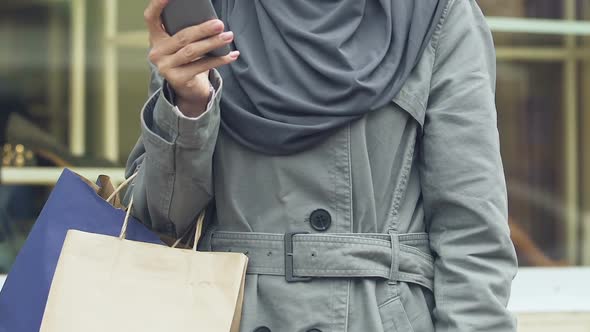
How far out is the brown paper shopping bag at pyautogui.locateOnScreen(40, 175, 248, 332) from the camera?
4.56 feet

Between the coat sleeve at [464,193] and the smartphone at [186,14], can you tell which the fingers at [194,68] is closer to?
the smartphone at [186,14]

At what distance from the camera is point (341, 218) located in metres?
1.49

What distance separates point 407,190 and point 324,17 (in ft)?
1.02

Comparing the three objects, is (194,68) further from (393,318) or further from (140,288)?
(393,318)

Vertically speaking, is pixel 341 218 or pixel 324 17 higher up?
pixel 324 17

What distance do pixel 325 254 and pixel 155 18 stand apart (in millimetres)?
437

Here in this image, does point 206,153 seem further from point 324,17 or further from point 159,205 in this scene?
point 324,17

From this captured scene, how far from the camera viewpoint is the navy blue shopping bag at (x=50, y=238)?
1.51 meters

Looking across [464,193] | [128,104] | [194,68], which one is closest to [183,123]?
[194,68]

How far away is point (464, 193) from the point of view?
1.48 metres

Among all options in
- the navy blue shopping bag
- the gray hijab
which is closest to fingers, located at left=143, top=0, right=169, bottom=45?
the gray hijab

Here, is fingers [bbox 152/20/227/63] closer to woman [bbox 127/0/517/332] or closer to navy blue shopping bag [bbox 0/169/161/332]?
woman [bbox 127/0/517/332]

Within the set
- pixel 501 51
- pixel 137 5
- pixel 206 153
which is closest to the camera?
pixel 206 153

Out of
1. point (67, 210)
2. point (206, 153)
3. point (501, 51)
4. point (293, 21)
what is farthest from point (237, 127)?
point (501, 51)
